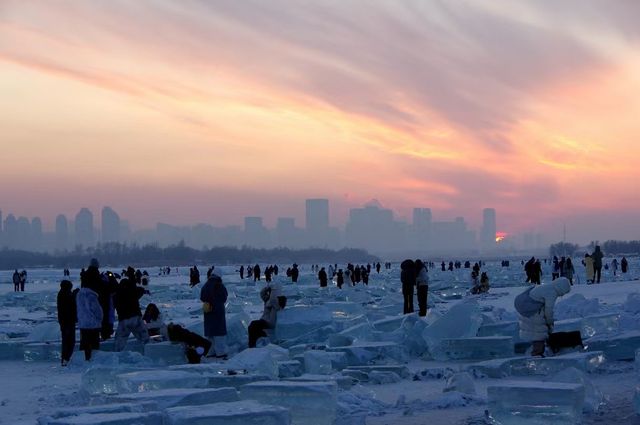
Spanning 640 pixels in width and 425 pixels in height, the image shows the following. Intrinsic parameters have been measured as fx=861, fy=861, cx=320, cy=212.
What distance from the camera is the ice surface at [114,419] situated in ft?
19.2

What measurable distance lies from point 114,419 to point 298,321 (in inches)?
315

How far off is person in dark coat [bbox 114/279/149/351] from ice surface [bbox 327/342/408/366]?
306 centimetres

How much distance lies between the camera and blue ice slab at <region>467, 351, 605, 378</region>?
9.47 m

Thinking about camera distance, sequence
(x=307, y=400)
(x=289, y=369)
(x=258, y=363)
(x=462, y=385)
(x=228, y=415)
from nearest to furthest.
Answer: (x=228, y=415) → (x=307, y=400) → (x=462, y=385) → (x=258, y=363) → (x=289, y=369)

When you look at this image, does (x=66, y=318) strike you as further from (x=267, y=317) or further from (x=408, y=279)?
(x=408, y=279)

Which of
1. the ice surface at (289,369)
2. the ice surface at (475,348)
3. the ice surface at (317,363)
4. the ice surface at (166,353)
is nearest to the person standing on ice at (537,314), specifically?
the ice surface at (475,348)

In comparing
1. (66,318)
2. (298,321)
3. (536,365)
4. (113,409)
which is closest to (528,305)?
(536,365)

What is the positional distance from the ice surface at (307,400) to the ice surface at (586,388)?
7.37 feet

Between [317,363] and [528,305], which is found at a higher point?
[528,305]

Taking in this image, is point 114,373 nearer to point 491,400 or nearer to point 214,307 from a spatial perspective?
point 214,307

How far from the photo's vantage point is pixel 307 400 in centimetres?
730

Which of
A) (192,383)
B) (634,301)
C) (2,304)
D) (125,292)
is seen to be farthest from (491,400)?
(2,304)

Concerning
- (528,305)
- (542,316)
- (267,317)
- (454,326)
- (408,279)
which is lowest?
(454,326)

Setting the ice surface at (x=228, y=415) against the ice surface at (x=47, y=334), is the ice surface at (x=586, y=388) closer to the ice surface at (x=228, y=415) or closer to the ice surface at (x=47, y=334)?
the ice surface at (x=228, y=415)
